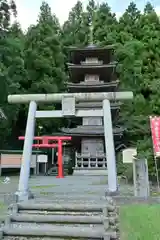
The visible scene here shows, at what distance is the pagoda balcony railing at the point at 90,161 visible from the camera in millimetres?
23141

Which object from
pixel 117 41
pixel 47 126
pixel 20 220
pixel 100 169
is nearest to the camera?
pixel 20 220

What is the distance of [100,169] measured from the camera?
22.9 meters

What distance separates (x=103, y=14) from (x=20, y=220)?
134 feet

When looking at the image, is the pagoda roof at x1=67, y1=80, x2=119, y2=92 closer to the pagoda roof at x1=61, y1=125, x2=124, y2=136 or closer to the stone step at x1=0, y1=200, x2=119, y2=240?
the pagoda roof at x1=61, y1=125, x2=124, y2=136

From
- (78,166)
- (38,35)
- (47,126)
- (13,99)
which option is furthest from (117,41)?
(13,99)

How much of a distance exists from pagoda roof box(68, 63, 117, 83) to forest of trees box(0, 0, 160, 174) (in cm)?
259

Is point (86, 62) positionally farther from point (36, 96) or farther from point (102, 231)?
point (102, 231)

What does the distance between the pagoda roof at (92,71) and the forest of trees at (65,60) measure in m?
2.59

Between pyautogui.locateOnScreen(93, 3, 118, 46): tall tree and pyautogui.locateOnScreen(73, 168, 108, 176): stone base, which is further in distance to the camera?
pyautogui.locateOnScreen(93, 3, 118, 46): tall tree

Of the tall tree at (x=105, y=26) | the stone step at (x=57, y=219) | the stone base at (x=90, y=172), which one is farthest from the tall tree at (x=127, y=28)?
the stone step at (x=57, y=219)

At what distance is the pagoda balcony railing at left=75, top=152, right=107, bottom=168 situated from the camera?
2314cm

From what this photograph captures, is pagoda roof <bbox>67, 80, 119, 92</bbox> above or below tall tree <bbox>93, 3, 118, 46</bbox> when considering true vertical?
below

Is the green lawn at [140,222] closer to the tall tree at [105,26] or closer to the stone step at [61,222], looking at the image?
the stone step at [61,222]

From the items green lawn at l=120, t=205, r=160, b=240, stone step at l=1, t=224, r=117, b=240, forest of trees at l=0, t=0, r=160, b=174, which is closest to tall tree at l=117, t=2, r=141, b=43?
forest of trees at l=0, t=0, r=160, b=174
